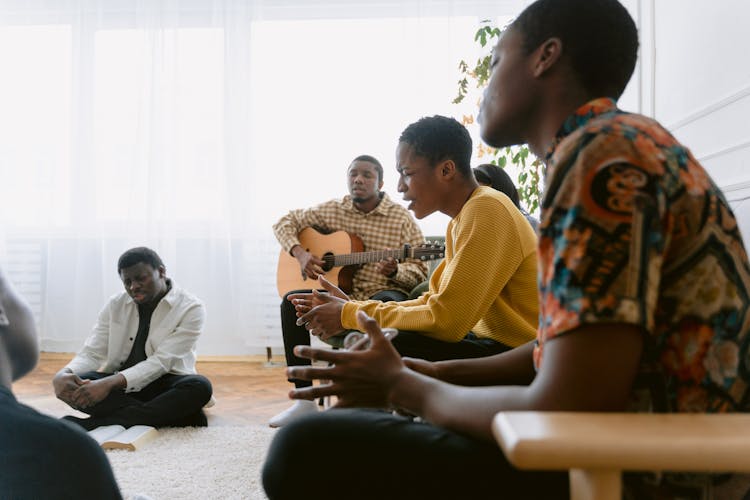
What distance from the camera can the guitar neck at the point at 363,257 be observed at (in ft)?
10.1

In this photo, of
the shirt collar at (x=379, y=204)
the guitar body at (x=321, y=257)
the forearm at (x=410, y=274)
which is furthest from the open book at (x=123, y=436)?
the shirt collar at (x=379, y=204)

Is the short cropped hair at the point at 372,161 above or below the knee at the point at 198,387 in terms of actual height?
above

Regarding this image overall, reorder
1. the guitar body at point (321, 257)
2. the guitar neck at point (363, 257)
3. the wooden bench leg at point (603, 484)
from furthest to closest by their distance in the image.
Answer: the guitar body at point (321, 257) < the guitar neck at point (363, 257) < the wooden bench leg at point (603, 484)

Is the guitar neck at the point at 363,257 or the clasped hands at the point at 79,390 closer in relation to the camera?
the clasped hands at the point at 79,390

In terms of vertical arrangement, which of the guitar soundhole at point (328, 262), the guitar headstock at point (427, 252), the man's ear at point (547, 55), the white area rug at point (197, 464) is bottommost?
the white area rug at point (197, 464)

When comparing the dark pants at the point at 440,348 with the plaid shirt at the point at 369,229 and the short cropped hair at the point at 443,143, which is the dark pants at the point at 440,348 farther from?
the plaid shirt at the point at 369,229

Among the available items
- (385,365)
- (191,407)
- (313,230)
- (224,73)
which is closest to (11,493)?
(385,365)

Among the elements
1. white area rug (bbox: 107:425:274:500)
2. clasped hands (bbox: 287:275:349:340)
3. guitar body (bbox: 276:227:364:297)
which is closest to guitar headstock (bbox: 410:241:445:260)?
guitar body (bbox: 276:227:364:297)

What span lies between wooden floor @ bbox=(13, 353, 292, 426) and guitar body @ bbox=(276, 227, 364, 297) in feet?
1.78

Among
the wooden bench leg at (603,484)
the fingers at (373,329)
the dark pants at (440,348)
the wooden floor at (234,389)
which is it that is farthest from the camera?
the wooden floor at (234,389)

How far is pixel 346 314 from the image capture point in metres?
1.62

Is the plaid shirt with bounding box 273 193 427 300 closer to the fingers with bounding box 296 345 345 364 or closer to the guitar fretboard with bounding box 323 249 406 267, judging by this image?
the guitar fretboard with bounding box 323 249 406 267

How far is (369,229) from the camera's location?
3.30 m

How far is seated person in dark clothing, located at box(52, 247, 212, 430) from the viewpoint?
2.50 m
